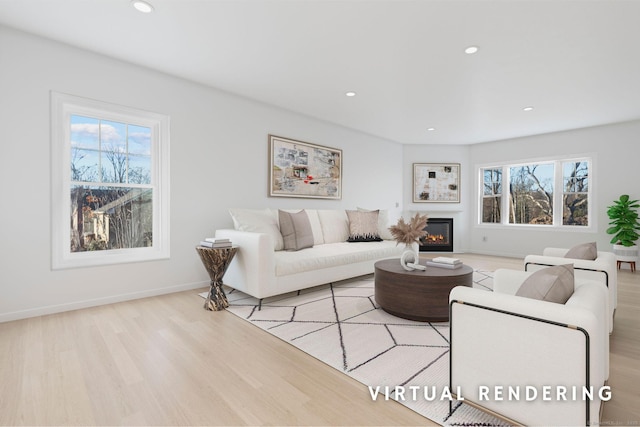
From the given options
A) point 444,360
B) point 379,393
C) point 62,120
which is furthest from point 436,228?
point 62,120

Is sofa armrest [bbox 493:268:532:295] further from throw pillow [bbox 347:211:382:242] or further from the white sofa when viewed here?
throw pillow [bbox 347:211:382:242]

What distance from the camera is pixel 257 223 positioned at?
3.65 metres

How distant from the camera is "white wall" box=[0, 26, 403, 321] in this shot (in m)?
2.68

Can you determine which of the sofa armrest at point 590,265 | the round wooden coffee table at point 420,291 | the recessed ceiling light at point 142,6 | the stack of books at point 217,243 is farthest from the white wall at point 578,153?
the recessed ceiling light at point 142,6

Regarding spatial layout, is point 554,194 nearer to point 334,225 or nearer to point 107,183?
point 334,225

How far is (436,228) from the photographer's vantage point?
23.5ft

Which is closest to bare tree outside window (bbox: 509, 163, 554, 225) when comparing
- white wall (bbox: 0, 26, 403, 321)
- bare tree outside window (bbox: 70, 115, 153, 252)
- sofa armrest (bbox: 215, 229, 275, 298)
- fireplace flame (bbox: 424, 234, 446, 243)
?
fireplace flame (bbox: 424, 234, 446, 243)

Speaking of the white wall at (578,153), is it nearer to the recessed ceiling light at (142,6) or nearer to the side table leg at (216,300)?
the side table leg at (216,300)

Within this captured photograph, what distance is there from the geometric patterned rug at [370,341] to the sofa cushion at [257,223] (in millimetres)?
674

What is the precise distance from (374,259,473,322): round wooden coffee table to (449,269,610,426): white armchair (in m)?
1.19

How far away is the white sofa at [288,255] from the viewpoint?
3.03 m

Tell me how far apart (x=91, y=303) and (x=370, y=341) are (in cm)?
273

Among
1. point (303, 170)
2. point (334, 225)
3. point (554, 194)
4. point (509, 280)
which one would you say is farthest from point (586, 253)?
point (554, 194)

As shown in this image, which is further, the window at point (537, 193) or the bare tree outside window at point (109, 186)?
the window at point (537, 193)
